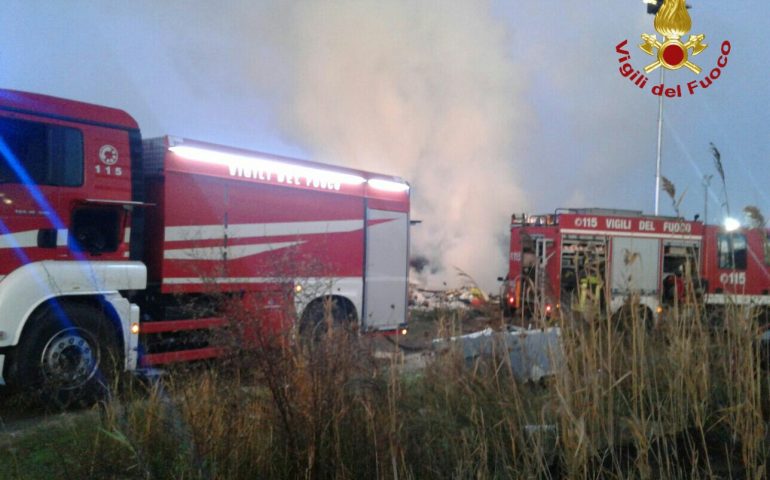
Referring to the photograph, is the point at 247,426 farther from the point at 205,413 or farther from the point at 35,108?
the point at 35,108

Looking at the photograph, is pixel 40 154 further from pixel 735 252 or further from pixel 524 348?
pixel 735 252

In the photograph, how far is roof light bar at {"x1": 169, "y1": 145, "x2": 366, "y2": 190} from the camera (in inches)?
315

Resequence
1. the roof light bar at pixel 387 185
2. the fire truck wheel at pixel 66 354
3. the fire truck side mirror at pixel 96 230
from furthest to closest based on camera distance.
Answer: the roof light bar at pixel 387 185, the fire truck side mirror at pixel 96 230, the fire truck wheel at pixel 66 354

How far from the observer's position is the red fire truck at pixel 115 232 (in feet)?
21.2

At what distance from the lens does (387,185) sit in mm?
10391

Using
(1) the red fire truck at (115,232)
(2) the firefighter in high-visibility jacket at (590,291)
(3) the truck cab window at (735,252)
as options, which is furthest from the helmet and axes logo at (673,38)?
(2) the firefighter in high-visibility jacket at (590,291)

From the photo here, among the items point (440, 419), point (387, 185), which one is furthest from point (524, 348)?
point (387, 185)

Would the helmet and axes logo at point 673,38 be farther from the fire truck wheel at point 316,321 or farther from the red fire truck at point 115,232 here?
the fire truck wheel at point 316,321

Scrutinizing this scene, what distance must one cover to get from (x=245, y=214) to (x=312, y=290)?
4987 mm

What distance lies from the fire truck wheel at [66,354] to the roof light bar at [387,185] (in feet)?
14.4

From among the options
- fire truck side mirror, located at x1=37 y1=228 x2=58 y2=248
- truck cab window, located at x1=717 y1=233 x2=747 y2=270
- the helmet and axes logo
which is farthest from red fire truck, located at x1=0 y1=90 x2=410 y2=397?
truck cab window, located at x1=717 y1=233 x2=747 y2=270

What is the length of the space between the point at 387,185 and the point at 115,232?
4276 millimetres

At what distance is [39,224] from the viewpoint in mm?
6613

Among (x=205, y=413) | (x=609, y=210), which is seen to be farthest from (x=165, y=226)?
(x=609, y=210)
